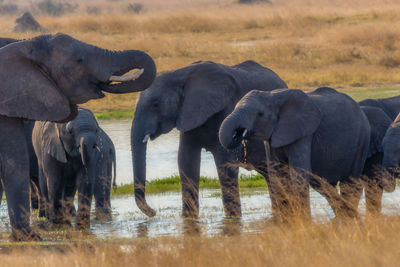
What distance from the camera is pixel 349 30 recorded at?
4019 centimetres

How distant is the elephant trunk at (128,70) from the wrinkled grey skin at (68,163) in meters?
2.19

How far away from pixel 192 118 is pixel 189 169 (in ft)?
2.26

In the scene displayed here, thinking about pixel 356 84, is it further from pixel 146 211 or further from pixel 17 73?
pixel 17 73

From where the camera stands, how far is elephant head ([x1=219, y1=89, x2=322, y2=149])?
10.2 metres

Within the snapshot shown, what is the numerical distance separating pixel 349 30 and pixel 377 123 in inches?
1126

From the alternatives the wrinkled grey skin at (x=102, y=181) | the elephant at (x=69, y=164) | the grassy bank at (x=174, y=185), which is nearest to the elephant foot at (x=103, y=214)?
the wrinkled grey skin at (x=102, y=181)

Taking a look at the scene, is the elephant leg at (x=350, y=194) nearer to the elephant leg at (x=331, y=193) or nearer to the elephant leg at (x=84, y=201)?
the elephant leg at (x=331, y=193)

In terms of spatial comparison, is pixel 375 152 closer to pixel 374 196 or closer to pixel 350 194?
pixel 374 196

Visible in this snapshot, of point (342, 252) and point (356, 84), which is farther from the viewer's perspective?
point (356, 84)

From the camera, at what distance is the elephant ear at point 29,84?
927 cm

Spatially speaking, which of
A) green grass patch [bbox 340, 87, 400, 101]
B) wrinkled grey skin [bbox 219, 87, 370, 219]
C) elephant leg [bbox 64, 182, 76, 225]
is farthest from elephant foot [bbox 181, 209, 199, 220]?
green grass patch [bbox 340, 87, 400, 101]

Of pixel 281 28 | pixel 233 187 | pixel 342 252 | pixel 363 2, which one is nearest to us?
pixel 342 252

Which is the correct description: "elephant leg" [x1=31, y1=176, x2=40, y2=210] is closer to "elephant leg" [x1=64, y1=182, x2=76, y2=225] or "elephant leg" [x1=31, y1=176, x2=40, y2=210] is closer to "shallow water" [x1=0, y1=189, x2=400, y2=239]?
"shallow water" [x1=0, y1=189, x2=400, y2=239]

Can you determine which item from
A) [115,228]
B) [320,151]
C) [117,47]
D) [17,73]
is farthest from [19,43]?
[117,47]
